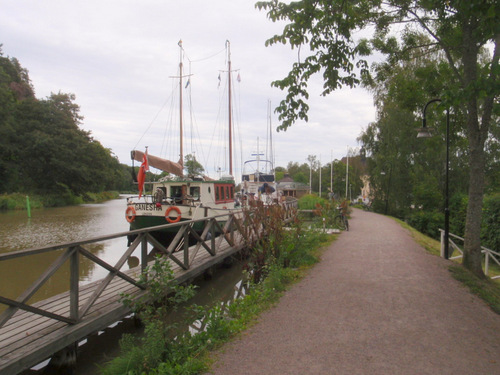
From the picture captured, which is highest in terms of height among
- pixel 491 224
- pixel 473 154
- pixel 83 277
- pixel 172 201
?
pixel 473 154

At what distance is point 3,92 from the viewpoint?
35.8 m

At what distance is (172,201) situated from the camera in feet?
52.4

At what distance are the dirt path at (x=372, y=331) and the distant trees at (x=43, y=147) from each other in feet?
137

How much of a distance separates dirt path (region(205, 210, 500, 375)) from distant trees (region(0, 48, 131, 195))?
41796 millimetres

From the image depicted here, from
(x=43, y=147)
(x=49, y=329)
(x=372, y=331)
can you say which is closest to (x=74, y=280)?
(x=49, y=329)

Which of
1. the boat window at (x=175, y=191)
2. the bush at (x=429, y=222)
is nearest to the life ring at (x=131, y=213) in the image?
the boat window at (x=175, y=191)

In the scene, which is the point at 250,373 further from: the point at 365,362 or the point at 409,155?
the point at 409,155

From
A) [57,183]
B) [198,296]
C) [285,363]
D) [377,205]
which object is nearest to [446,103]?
[285,363]

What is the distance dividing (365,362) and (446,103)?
3464 mm

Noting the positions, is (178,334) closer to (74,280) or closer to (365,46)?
(74,280)

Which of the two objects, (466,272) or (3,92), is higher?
(3,92)

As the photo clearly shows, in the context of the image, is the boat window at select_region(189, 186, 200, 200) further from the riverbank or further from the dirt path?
the riverbank

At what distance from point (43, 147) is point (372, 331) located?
4567 cm

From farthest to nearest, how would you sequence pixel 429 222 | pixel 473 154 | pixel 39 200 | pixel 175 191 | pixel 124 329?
1. pixel 39 200
2. pixel 429 222
3. pixel 175 191
4. pixel 473 154
5. pixel 124 329
